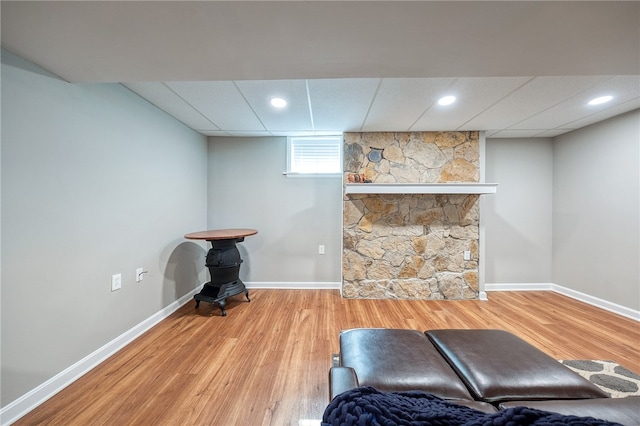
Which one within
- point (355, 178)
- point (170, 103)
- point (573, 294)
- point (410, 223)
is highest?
point (170, 103)

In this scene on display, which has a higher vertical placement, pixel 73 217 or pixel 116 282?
pixel 73 217

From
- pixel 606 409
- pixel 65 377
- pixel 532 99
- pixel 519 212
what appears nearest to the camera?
pixel 606 409

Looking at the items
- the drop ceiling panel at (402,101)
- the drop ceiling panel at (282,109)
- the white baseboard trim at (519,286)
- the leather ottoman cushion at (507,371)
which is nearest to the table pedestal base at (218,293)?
the drop ceiling panel at (282,109)

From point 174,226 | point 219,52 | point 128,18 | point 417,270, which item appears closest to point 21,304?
point 174,226

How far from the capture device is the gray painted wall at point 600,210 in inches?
100

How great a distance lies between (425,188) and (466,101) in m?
1.01

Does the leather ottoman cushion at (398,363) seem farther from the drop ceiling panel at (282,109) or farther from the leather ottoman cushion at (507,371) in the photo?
the drop ceiling panel at (282,109)

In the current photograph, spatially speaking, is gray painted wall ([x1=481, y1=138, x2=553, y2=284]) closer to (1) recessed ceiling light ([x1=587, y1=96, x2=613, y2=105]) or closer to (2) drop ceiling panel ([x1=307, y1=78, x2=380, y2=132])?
(1) recessed ceiling light ([x1=587, y1=96, x2=613, y2=105])

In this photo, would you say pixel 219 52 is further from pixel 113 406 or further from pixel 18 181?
pixel 113 406

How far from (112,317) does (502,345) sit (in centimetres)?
279

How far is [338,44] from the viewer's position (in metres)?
1.25

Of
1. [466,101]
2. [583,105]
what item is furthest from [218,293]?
[583,105]

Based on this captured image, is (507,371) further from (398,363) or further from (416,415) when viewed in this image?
(416,415)

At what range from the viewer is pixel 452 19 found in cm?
109
